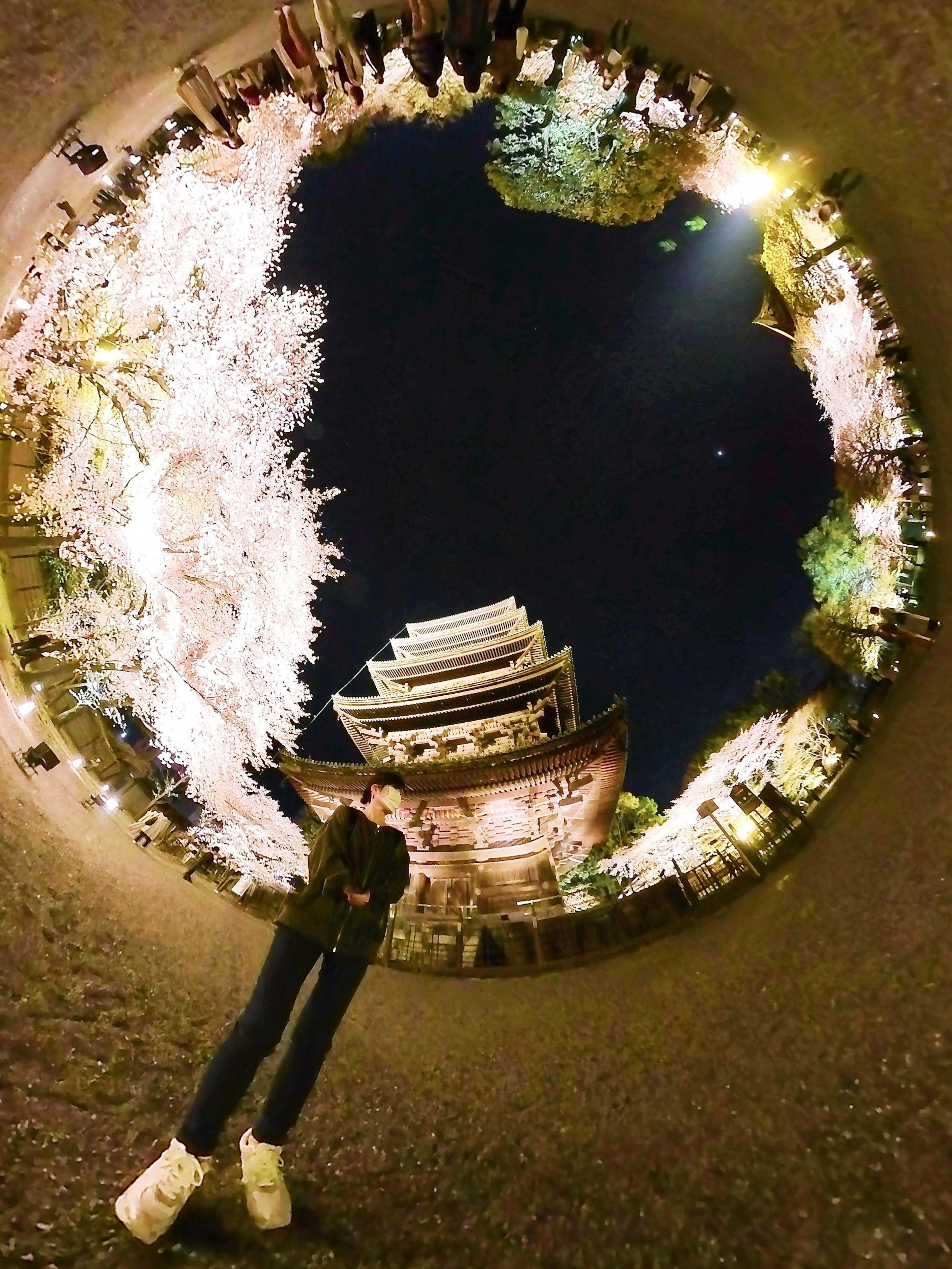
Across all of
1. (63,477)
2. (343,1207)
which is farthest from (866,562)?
(63,477)

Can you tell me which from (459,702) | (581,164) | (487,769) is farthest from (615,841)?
(581,164)

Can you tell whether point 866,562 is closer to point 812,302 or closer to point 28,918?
point 812,302

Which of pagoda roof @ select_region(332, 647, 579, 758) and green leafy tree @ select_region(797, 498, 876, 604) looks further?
pagoda roof @ select_region(332, 647, 579, 758)

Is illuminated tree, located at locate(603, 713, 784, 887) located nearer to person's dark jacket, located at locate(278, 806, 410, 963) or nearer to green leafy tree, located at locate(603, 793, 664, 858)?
green leafy tree, located at locate(603, 793, 664, 858)

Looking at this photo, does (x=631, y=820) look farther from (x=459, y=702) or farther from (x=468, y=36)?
(x=468, y=36)

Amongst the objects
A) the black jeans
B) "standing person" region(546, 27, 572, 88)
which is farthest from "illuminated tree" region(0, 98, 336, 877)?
the black jeans

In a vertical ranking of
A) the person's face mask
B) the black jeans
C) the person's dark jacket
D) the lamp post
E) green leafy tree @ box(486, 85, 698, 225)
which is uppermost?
green leafy tree @ box(486, 85, 698, 225)

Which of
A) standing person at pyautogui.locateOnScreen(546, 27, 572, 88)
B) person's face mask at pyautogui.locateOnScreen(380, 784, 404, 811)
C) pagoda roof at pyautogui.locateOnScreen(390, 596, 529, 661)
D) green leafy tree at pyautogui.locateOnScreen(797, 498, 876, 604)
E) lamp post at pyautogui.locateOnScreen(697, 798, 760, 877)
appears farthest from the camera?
pagoda roof at pyautogui.locateOnScreen(390, 596, 529, 661)
